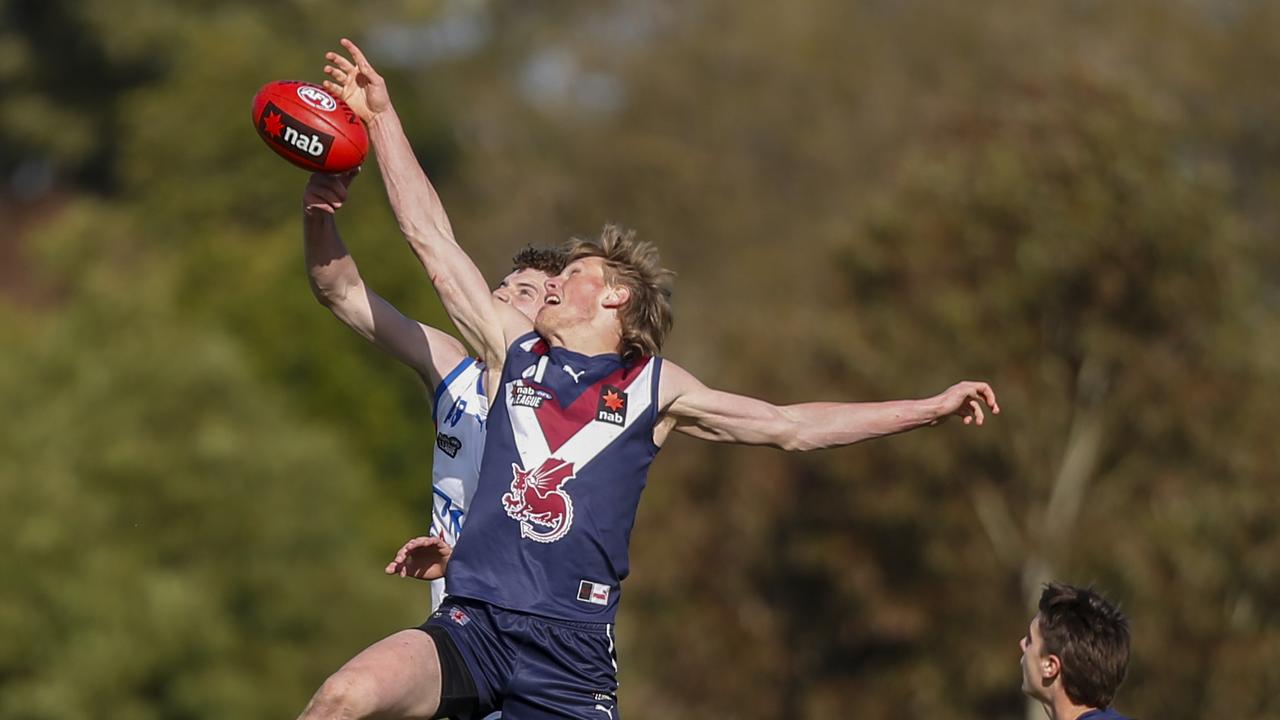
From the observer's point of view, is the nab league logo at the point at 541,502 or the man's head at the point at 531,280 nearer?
the nab league logo at the point at 541,502

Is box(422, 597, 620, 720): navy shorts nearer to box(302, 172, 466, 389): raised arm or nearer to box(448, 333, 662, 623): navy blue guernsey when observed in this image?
box(448, 333, 662, 623): navy blue guernsey

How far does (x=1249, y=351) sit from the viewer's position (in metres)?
31.1

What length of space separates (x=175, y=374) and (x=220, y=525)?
342 cm

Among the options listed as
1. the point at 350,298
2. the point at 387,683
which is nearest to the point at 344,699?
the point at 387,683

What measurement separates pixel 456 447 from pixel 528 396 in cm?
91

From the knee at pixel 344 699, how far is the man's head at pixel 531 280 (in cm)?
233

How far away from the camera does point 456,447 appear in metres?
8.67

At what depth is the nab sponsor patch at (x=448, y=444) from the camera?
8.66 meters

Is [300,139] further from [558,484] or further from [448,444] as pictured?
[558,484]

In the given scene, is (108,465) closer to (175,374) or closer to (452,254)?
(175,374)

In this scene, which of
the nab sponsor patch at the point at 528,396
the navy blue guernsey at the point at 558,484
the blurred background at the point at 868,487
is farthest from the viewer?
the blurred background at the point at 868,487

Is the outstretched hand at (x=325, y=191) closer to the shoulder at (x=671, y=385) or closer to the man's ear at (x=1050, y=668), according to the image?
the shoulder at (x=671, y=385)

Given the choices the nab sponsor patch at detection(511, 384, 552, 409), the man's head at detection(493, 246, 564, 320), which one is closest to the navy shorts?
the nab sponsor patch at detection(511, 384, 552, 409)

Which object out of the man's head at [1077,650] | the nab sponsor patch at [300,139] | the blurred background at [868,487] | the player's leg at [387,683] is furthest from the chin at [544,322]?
the blurred background at [868,487]
